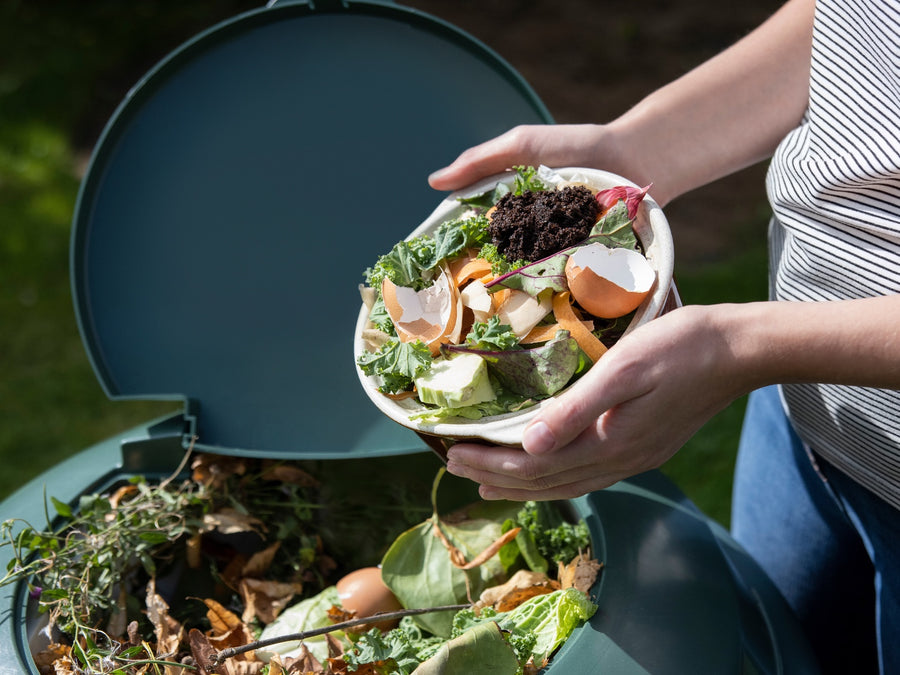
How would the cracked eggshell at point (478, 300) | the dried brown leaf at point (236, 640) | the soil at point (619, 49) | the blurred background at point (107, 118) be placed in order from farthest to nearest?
the soil at point (619, 49) → the blurred background at point (107, 118) → the dried brown leaf at point (236, 640) → the cracked eggshell at point (478, 300)

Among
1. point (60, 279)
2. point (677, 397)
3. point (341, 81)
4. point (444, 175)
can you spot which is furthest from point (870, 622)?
point (60, 279)

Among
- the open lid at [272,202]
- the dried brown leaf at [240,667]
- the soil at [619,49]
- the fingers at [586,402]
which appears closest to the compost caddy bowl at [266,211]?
the open lid at [272,202]

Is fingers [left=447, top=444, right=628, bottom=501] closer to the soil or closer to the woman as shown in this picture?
the woman

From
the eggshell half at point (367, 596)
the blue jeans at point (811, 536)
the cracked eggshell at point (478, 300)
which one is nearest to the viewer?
the cracked eggshell at point (478, 300)

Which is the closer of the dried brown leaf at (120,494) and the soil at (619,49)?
the dried brown leaf at (120,494)

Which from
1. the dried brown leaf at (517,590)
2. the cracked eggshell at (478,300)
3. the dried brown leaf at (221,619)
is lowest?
the dried brown leaf at (517,590)

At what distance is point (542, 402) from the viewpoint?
866 mm

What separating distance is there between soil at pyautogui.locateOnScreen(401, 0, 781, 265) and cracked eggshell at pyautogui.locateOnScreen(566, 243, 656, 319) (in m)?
2.33

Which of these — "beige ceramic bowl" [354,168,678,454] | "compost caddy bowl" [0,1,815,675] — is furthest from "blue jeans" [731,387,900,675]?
"beige ceramic bowl" [354,168,678,454]

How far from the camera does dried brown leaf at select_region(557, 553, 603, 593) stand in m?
1.01

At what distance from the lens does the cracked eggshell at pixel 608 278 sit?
867mm

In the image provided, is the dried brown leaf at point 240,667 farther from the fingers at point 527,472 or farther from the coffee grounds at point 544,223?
the coffee grounds at point 544,223

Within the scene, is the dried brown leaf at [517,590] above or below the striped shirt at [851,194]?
below

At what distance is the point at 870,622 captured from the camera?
4.38ft
